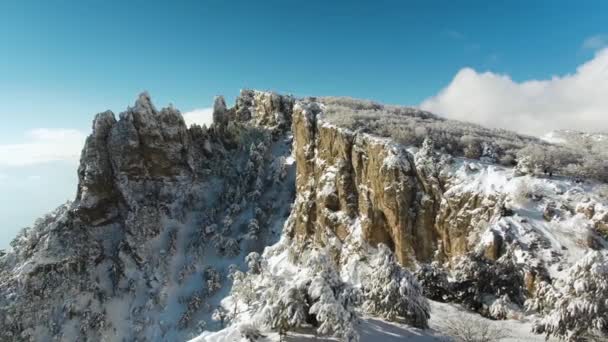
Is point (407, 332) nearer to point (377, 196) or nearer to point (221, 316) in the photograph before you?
point (377, 196)

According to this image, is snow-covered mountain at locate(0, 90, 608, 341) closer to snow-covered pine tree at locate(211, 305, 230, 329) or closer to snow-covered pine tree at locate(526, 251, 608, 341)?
snow-covered pine tree at locate(526, 251, 608, 341)

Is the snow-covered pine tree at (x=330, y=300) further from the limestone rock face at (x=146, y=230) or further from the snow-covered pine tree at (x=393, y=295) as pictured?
the limestone rock face at (x=146, y=230)

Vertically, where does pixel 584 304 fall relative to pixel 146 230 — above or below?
above

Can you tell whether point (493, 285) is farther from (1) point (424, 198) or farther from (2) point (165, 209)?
(2) point (165, 209)

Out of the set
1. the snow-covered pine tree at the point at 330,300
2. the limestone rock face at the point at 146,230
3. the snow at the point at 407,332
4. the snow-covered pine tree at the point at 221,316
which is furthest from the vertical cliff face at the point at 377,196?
the snow-covered pine tree at the point at 330,300

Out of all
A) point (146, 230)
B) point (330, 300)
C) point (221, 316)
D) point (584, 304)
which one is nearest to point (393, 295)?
point (330, 300)
